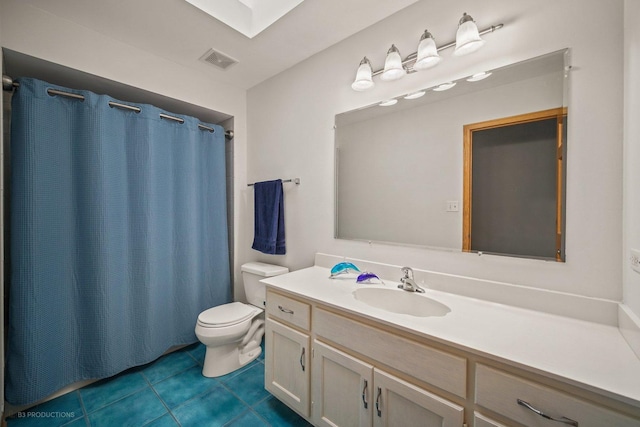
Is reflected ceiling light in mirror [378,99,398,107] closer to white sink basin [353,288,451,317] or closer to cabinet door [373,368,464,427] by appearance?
white sink basin [353,288,451,317]

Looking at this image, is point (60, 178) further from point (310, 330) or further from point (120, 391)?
point (310, 330)

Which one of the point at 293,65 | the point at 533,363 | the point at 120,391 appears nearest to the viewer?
the point at 533,363

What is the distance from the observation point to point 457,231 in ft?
4.28

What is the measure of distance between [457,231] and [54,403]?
101 inches

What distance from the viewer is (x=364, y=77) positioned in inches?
59.8

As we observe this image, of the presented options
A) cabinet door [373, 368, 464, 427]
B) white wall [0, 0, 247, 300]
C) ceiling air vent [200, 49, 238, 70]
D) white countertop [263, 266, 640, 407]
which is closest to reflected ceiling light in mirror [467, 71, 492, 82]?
white countertop [263, 266, 640, 407]

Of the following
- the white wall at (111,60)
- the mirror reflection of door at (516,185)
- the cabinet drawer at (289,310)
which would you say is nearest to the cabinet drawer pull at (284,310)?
the cabinet drawer at (289,310)

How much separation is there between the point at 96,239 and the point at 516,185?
2435 millimetres

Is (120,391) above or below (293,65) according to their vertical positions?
below

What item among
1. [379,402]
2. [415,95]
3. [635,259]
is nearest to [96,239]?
[379,402]

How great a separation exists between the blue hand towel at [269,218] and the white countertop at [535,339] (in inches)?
35.8

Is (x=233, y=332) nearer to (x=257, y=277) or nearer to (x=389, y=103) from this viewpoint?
(x=257, y=277)

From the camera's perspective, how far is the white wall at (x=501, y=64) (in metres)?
0.96

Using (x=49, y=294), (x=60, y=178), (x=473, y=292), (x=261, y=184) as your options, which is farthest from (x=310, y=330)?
(x=60, y=178)
